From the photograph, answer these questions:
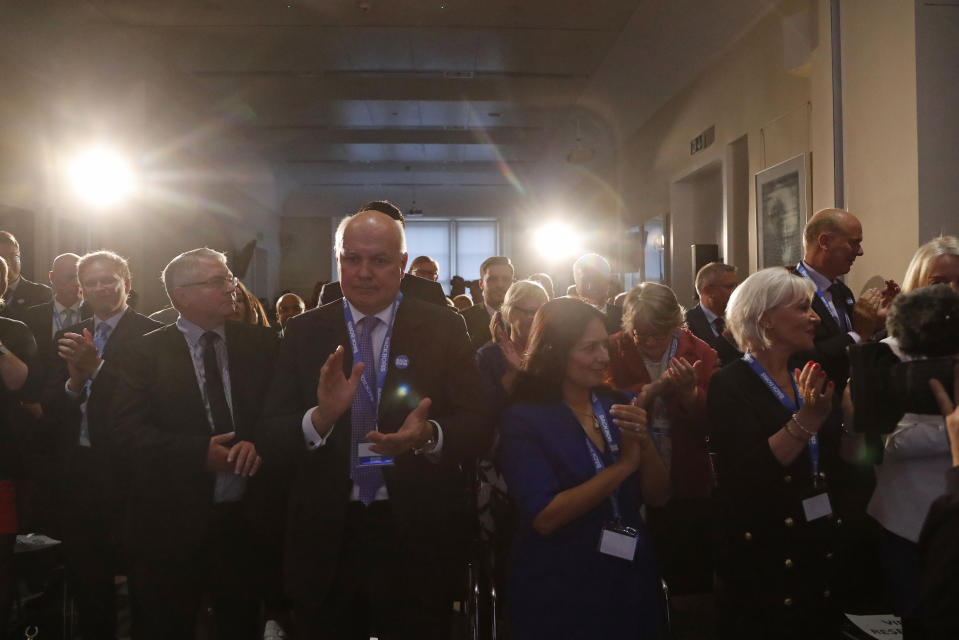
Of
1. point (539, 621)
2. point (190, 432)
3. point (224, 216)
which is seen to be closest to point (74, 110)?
point (224, 216)

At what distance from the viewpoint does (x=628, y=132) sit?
36.6 ft

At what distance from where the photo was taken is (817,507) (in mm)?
2203

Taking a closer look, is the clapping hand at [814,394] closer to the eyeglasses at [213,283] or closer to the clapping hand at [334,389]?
the clapping hand at [334,389]

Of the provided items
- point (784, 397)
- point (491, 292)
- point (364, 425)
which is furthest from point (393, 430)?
point (491, 292)

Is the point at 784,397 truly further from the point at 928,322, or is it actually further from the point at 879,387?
the point at 928,322

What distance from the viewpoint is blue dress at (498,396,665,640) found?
199 cm

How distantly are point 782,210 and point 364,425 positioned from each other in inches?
193

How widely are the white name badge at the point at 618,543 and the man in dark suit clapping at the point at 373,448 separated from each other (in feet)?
1.32

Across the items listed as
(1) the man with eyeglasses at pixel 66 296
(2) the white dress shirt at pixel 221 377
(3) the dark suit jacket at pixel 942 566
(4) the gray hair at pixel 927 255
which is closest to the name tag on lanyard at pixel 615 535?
(3) the dark suit jacket at pixel 942 566

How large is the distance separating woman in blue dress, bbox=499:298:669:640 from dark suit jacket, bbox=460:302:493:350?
7.84ft

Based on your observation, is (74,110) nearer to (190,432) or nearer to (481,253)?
(190,432)

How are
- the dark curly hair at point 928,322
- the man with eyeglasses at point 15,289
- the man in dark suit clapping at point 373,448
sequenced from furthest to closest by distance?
the man with eyeglasses at point 15,289
the man in dark suit clapping at point 373,448
the dark curly hair at point 928,322

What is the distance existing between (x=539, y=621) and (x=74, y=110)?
323 inches

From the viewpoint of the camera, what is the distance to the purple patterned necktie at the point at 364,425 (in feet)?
6.65
